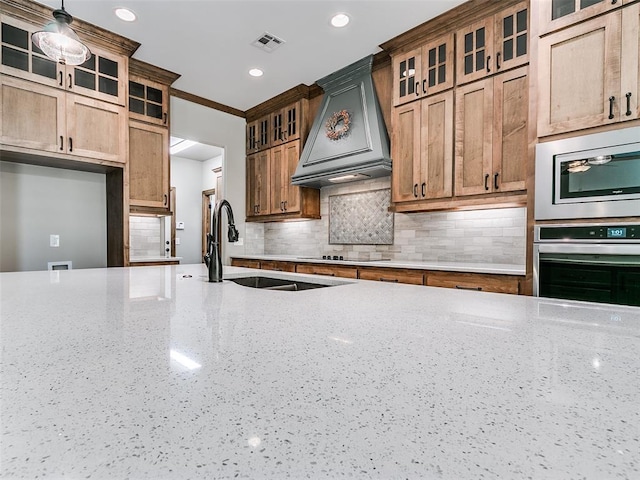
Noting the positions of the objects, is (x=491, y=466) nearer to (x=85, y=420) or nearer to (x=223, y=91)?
(x=85, y=420)

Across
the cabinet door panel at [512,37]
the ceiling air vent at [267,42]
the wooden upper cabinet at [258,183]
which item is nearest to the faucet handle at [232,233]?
the ceiling air vent at [267,42]

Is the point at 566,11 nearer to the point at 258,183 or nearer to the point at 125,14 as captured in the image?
the point at 125,14

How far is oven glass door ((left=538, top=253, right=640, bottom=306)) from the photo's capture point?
1727mm

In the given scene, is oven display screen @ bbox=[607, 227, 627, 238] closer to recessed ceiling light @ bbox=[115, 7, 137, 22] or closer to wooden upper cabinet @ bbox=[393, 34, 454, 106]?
wooden upper cabinet @ bbox=[393, 34, 454, 106]

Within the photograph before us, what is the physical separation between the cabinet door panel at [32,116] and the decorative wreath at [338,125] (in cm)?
246

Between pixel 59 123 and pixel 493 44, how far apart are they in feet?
11.9

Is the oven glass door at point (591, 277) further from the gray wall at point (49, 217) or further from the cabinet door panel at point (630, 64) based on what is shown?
the gray wall at point (49, 217)

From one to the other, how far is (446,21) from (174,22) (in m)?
2.29

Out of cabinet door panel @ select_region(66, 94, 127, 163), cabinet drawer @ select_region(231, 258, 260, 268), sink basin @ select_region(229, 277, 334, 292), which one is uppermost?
cabinet door panel @ select_region(66, 94, 127, 163)

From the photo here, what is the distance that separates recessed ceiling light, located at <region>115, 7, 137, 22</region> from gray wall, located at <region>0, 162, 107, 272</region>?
158 cm

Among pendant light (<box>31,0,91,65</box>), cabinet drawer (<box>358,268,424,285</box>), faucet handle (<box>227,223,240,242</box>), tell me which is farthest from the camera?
cabinet drawer (<box>358,268,424,285</box>)

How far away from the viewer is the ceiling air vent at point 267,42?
2.97m

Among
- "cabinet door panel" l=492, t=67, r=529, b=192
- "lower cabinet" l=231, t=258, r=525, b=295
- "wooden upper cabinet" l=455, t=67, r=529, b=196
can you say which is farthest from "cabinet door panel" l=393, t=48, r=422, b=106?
"lower cabinet" l=231, t=258, r=525, b=295

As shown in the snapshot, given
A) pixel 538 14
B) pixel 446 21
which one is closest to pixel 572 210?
pixel 538 14
